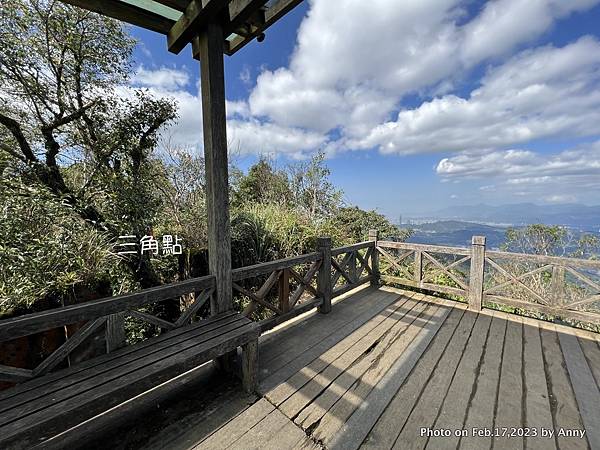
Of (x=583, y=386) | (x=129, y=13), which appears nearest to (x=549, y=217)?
(x=583, y=386)

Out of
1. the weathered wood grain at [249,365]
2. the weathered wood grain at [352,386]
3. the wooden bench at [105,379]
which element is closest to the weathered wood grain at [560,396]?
the weathered wood grain at [352,386]

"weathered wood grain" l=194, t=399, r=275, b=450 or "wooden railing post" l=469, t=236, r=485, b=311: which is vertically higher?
"wooden railing post" l=469, t=236, r=485, b=311

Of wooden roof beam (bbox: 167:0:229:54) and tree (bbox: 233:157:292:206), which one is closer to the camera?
wooden roof beam (bbox: 167:0:229:54)

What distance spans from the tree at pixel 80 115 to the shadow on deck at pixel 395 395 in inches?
117

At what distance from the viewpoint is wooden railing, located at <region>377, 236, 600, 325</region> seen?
286 cm

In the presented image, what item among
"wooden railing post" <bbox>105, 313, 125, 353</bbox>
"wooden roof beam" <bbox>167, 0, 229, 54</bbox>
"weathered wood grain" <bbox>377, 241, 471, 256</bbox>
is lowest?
"wooden railing post" <bbox>105, 313, 125, 353</bbox>

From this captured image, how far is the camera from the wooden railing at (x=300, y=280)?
7.79 feet

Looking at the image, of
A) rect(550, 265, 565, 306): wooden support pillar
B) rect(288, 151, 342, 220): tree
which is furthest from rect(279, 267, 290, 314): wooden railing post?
rect(288, 151, 342, 220): tree

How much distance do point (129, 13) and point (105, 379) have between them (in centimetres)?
233

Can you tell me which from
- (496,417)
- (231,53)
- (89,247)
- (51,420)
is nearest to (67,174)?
(89,247)

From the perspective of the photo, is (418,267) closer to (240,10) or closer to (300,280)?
(300,280)

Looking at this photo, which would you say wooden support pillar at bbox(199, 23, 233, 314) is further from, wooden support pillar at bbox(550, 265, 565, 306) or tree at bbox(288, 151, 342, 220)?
tree at bbox(288, 151, 342, 220)

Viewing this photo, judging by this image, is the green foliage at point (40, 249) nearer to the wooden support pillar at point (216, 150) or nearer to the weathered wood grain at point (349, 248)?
the wooden support pillar at point (216, 150)

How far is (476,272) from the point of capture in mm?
3408
